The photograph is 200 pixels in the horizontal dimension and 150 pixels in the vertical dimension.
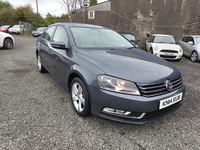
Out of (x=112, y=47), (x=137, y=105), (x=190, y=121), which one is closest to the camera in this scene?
(x=137, y=105)

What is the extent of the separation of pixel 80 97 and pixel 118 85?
0.77 meters

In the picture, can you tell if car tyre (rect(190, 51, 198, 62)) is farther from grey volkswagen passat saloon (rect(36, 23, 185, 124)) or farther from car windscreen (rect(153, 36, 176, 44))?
grey volkswagen passat saloon (rect(36, 23, 185, 124))

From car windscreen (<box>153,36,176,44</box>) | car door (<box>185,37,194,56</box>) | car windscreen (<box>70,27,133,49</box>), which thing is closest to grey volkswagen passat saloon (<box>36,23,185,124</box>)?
car windscreen (<box>70,27,133,49</box>)

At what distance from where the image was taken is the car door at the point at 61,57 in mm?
2604

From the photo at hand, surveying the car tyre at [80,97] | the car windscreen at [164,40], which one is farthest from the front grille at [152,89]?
the car windscreen at [164,40]

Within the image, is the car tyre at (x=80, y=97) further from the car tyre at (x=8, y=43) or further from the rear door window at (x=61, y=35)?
the car tyre at (x=8, y=43)

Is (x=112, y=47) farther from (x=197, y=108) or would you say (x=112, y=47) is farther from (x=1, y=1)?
(x=1, y=1)

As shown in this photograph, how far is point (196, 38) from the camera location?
8.16 metres

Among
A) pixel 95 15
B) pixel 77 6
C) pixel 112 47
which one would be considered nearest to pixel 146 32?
pixel 95 15

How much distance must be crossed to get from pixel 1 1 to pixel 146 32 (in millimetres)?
42388

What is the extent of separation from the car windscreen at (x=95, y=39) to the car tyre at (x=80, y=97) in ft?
2.34

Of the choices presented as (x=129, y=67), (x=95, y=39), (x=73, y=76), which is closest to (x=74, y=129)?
(x=73, y=76)

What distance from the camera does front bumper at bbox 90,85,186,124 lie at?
1772 mm

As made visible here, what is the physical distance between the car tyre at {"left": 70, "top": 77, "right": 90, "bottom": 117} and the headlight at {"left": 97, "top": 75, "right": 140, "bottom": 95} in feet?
1.13
